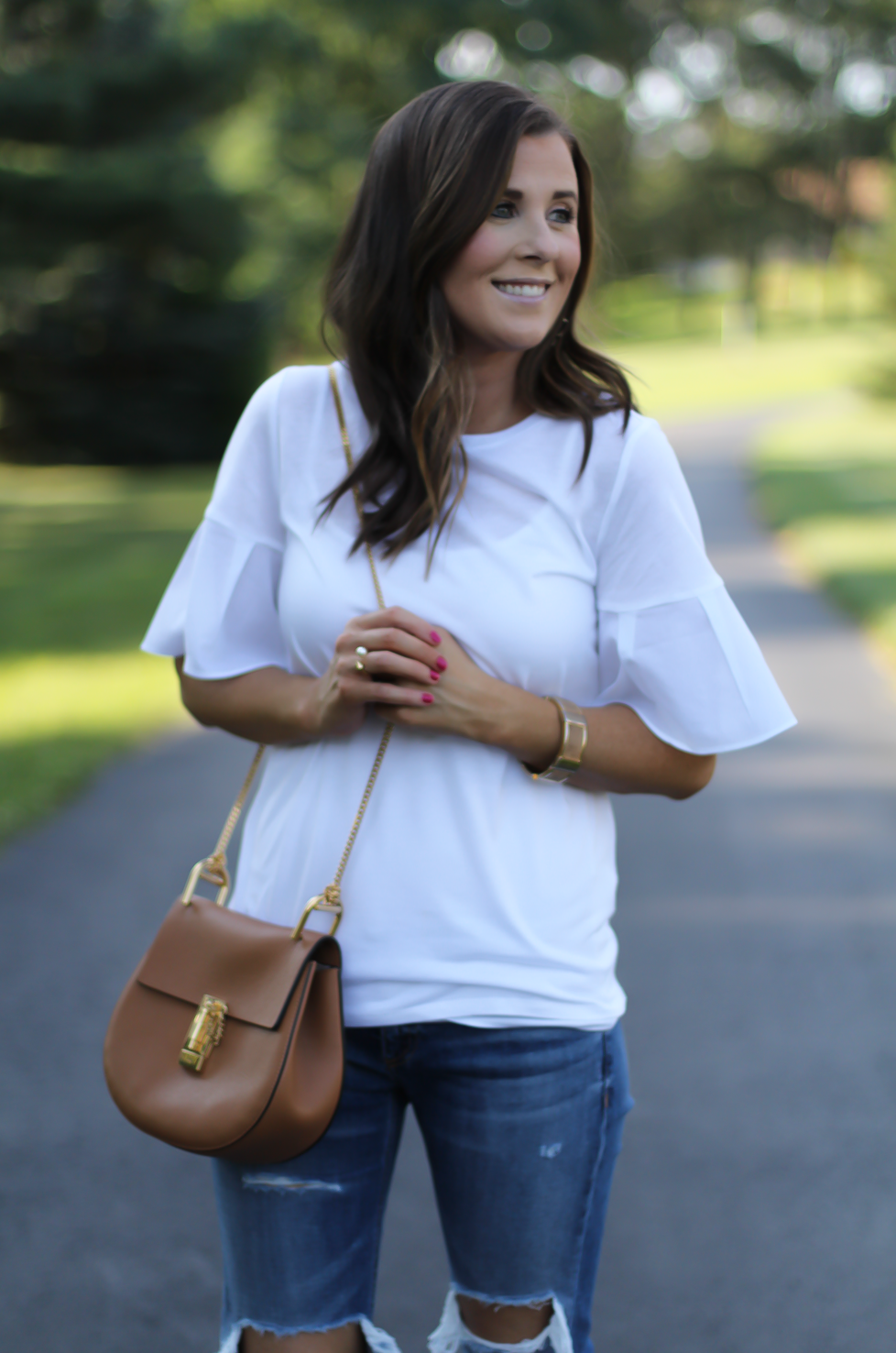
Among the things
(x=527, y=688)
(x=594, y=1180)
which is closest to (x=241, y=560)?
(x=527, y=688)

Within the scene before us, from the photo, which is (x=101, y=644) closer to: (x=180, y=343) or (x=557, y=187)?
(x=557, y=187)

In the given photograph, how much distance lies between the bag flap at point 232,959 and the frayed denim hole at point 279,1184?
0.21 metres

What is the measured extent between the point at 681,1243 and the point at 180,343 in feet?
73.1

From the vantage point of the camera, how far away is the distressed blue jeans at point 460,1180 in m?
1.72

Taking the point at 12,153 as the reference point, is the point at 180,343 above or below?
below

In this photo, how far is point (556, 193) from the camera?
1811 mm

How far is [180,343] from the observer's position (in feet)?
77.6

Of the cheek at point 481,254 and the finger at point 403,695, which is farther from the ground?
the cheek at point 481,254

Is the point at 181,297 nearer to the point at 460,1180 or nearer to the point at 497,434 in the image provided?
the point at 497,434

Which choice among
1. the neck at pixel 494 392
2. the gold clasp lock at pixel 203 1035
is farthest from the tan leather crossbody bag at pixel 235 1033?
the neck at pixel 494 392

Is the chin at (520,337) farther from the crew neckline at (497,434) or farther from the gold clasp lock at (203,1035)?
the gold clasp lock at (203,1035)

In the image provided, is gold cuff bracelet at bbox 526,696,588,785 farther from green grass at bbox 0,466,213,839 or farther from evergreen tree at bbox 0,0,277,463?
evergreen tree at bbox 0,0,277,463

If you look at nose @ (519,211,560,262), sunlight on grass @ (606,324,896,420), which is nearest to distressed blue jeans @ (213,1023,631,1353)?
nose @ (519,211,560,262)

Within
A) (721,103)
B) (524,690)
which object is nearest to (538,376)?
(524,690)
